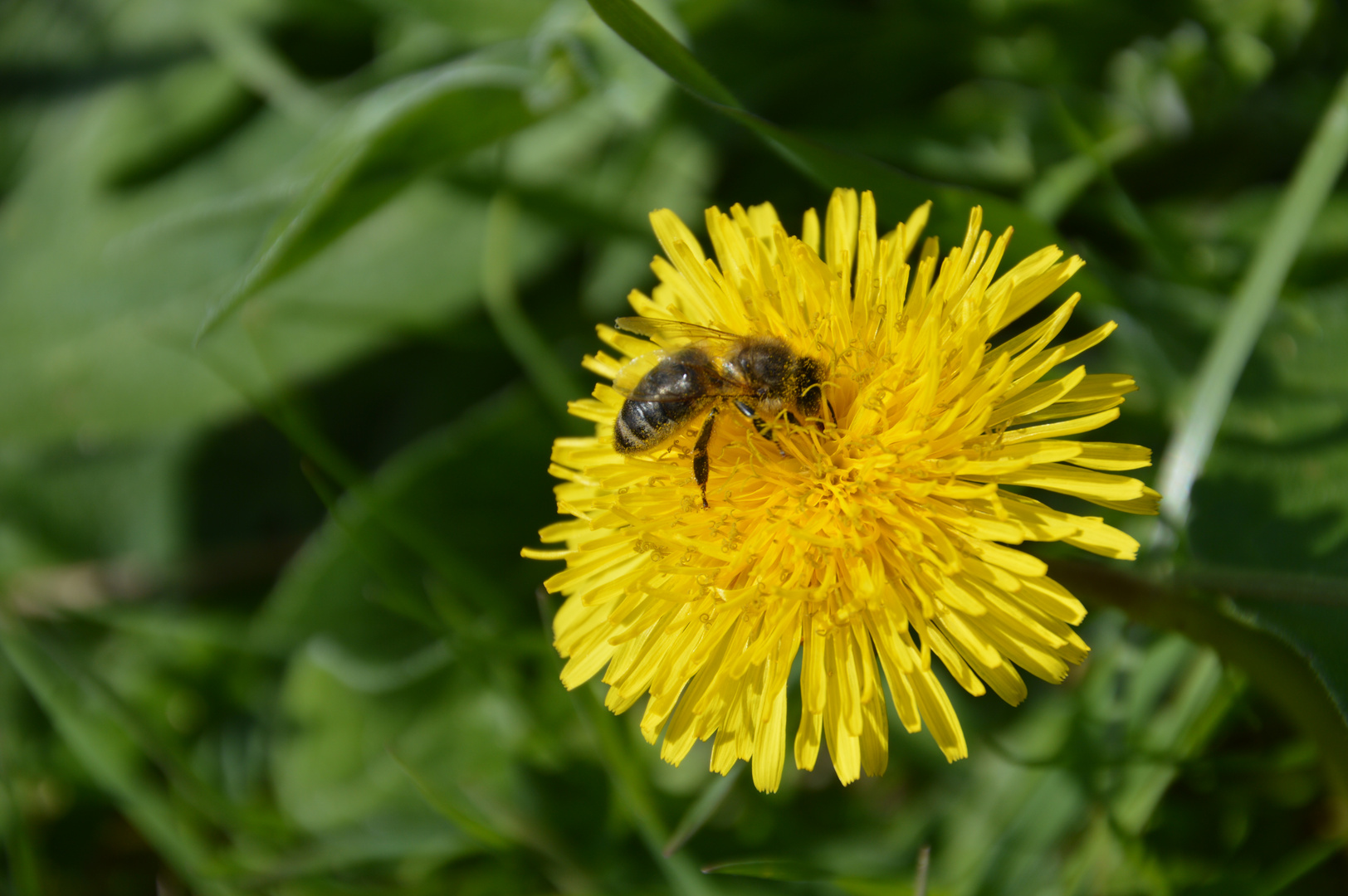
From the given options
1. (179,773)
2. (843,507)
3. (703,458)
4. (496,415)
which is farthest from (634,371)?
(179,773)

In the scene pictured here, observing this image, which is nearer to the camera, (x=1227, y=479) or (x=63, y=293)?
(x=1227, y=479)

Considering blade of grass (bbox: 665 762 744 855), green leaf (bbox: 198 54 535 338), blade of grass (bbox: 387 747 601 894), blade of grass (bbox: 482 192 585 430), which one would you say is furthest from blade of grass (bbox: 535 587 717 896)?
green leaf (bbox: 198 54 535 338)

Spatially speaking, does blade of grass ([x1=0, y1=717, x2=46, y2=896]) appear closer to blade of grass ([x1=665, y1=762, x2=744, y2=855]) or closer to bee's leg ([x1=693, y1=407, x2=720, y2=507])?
blade of grass ([x1=665, y1=762, x2=744, y2=855])

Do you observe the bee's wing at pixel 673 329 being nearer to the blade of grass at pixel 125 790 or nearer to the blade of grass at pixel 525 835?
the blade of grass at pixel 525 835

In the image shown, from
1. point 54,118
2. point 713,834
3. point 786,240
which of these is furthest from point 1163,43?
point 54,118

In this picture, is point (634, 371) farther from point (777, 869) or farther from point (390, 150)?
point (777, 869)

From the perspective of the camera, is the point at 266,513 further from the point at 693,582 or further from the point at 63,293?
the point at 693,582

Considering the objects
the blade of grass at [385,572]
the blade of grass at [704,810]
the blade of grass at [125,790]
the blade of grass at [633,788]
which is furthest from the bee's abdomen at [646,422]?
the blade of grass at [125,790]
